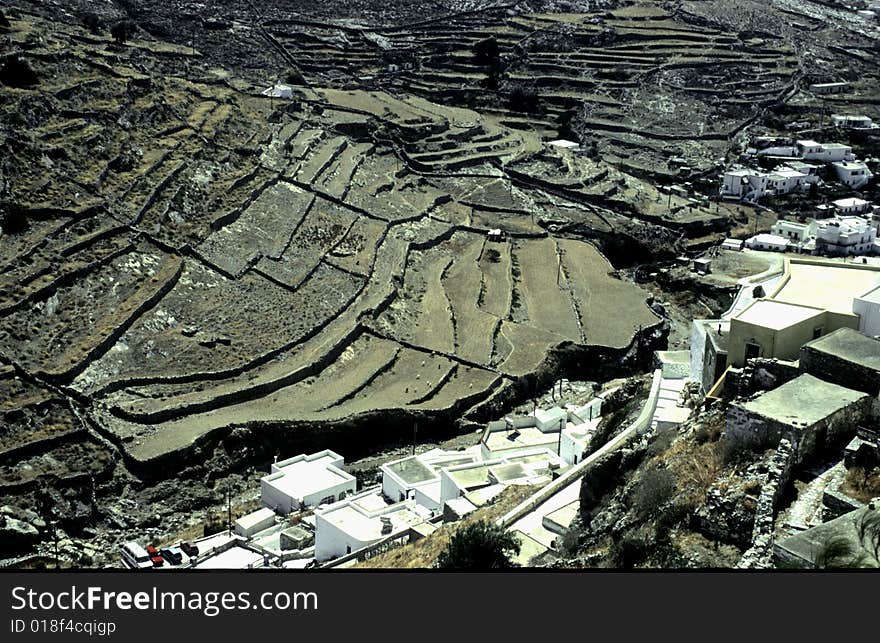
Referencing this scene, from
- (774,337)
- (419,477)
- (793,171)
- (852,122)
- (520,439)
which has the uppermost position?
(852,122)

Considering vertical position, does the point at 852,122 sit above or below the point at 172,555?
above

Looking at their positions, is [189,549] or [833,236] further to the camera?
[833,236]

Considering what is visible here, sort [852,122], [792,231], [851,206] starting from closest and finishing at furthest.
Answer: [792,231], [851,206], [852,122]

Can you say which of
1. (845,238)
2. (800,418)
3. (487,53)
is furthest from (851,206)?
(800,418)

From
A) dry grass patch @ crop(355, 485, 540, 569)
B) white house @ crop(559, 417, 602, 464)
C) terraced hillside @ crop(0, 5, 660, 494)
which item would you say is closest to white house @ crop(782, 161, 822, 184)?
terraced hillside @ crop(0, 5, 660, 494)

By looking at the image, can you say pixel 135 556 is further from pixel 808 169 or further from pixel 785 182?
pixel 808 169

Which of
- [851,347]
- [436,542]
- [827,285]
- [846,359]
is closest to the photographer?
[846,359]

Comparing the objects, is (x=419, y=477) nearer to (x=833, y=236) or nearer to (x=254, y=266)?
(x=254, y=266)
